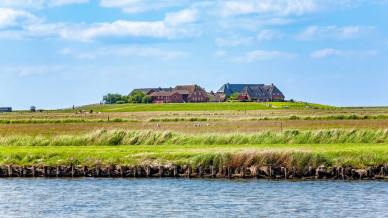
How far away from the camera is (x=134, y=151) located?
42.2 meters

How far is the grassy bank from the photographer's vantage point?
47.4 metres

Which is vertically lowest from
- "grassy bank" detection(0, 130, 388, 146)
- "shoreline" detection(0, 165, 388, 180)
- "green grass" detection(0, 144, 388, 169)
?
"shoreline" detection(0, 165, 388, 180)

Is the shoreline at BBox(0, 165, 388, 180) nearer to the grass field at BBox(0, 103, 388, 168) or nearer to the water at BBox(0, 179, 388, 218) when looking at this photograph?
the grass field at BBox(0, 103, 388, 168)

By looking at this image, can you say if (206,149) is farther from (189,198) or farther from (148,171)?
(189,198)

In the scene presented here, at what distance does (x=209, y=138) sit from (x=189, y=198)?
1632 cm

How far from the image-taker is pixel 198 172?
38.6m

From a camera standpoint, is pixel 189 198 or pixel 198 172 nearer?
pixel 189 198

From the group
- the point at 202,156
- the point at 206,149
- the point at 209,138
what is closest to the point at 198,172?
the point at 202,156

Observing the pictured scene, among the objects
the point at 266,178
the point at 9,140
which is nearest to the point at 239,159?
the point at 266,178

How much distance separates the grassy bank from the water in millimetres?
10430

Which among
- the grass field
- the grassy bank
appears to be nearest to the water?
the grass field

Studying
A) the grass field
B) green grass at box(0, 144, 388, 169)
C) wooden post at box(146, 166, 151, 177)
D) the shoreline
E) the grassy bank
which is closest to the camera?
the shoreline

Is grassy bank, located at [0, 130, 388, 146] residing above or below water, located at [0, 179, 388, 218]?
above

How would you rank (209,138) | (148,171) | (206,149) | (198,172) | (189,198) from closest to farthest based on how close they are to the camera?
(189,198), (198,172), (148,171), (206,149), (209,138)
